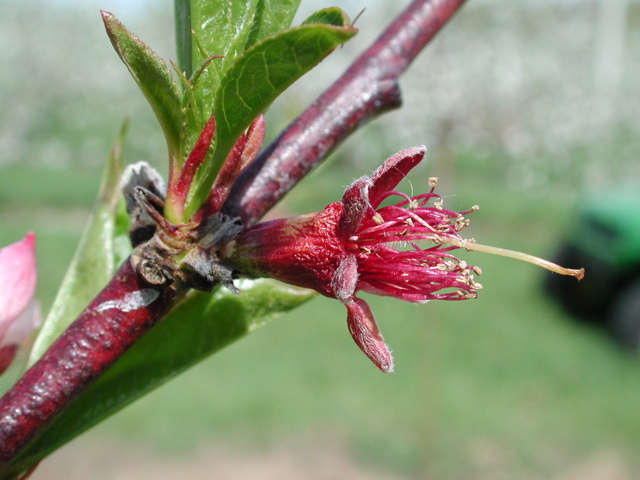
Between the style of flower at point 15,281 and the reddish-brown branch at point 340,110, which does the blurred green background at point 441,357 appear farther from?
the style of flower at point 15,281

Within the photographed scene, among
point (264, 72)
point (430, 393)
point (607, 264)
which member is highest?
point (264, 72)

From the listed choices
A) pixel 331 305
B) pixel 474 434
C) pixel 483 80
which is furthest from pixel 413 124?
pixel 474 434

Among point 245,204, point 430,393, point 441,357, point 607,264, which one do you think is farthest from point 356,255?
point 607,264

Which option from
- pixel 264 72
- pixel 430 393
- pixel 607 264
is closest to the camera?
pixel 264 72

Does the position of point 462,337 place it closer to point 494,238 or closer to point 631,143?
point 494,238

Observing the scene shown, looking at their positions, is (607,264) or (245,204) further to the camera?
Result: (607,264)

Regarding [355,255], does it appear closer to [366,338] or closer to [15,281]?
[366,338]

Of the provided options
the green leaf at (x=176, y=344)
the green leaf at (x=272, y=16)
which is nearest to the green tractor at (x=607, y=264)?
the green leaf at (x=176, y=344)
